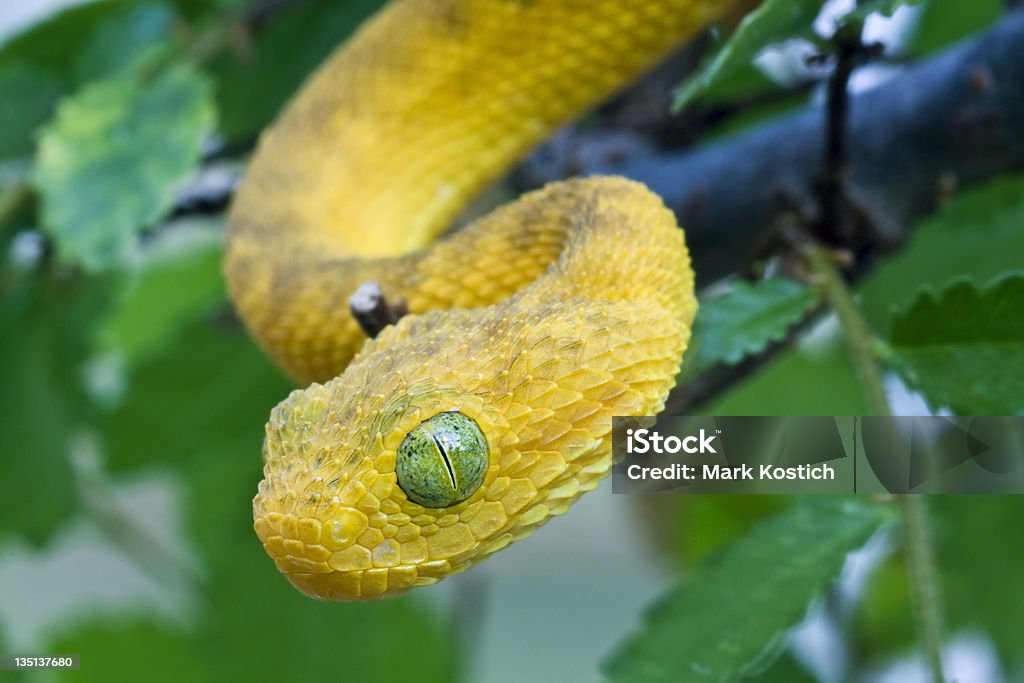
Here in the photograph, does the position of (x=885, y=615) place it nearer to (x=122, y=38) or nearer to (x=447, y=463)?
(x=447, y=463)

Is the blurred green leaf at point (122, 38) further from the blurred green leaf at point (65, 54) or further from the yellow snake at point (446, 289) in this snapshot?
the yellow snake at point (446, 289)

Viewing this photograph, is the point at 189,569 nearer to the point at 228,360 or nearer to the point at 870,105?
the point at 228,360

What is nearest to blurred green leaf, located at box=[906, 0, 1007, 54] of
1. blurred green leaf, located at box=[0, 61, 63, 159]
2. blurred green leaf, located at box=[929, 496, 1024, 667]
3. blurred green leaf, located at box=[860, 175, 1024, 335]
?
blurred green leaf, located at box=[860, 175, 1024, 335]

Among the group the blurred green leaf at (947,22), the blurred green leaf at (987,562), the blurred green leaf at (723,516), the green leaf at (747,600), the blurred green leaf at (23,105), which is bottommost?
the green leaf at (747,600)

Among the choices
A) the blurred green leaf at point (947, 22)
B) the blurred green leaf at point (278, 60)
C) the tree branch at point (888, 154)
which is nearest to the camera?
the tree branch at point (888, 154)

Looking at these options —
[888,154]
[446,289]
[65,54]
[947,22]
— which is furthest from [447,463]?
[947,22]

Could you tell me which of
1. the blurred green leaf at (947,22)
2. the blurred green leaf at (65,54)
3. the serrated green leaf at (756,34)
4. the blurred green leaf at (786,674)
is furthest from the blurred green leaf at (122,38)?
the blurred green leaf at (786,674)
